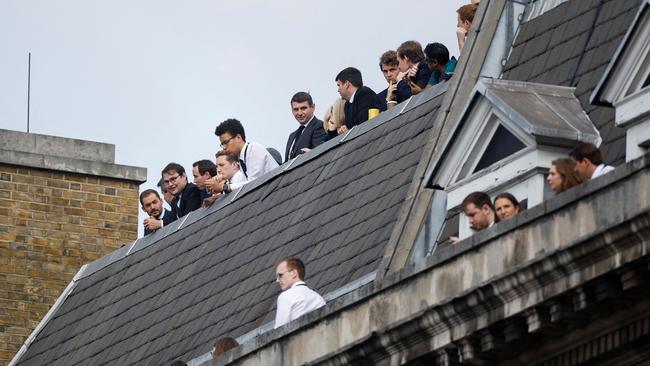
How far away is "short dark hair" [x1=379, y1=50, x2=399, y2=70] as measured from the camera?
31.0 m

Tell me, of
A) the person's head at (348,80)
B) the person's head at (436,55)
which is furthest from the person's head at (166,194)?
the person's head at (436,55)

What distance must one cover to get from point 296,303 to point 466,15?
4.89 metres

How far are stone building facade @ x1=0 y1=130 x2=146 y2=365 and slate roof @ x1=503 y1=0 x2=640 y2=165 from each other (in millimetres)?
14680

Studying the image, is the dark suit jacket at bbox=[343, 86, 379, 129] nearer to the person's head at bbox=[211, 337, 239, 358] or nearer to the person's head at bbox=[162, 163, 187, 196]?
the person's head at bbox=[162, 163, 187, 196]

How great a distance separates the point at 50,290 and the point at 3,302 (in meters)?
0.79

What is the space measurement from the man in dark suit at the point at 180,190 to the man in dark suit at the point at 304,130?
1.58m

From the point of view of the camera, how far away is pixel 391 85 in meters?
31.9

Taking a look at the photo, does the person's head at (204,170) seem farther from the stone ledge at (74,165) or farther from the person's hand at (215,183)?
the stone ledge at (74,165)

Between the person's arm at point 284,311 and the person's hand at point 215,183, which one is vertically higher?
the person's hand at point 215,183

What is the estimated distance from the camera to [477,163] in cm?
2655

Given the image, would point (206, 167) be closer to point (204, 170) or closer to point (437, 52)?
point (204, 170)

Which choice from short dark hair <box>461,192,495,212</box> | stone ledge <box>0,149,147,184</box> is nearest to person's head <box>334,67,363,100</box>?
short dark hair <box>461,192,495,212</box>

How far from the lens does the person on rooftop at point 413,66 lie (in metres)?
30.6

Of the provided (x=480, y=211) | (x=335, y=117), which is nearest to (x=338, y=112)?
(x=335, y=117)
